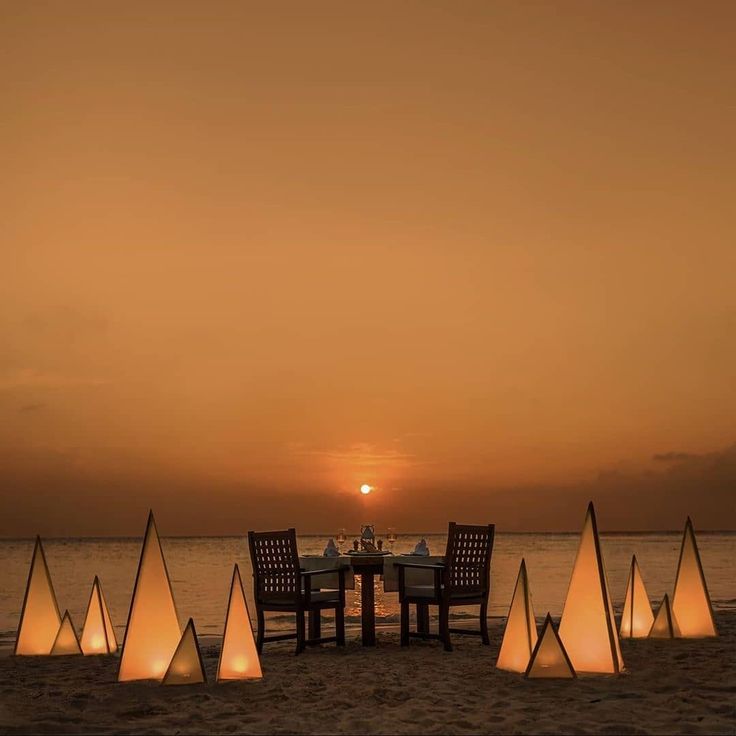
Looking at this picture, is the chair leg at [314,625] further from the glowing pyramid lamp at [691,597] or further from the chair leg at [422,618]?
the glowing pyramid lamp at [691,597]

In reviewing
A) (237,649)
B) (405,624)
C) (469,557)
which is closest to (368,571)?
(405,624)

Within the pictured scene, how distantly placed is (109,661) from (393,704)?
11.6ft

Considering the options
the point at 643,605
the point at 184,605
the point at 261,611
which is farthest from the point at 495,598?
the point at 261,611

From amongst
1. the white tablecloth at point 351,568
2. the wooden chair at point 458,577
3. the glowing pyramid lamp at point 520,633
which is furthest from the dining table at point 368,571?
the glowing pyramid lamp at point 520,633

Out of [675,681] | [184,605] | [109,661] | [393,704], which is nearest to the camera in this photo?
[393,704]

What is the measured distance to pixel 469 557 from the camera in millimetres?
9188

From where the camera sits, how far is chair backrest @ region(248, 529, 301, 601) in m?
8.96

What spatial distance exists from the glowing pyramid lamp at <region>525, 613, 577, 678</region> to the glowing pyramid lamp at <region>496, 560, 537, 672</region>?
1.30ft

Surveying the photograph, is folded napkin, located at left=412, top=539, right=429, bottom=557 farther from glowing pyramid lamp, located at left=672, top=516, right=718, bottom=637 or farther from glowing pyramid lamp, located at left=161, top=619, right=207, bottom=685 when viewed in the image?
glowing pyramid lamp, located at left=161, top=619, right=207, bottom=685

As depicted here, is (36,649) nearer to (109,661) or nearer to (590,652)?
(109,661)

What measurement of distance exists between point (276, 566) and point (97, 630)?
206 cm

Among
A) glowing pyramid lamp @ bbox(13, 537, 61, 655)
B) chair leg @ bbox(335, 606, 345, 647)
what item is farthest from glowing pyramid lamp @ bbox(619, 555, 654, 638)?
glowing pyramid lamp @ bbox(13, 537, 61, 655)

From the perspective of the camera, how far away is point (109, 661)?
8656mm

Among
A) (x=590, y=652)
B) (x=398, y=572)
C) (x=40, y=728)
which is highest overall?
(x=398, y=572)
